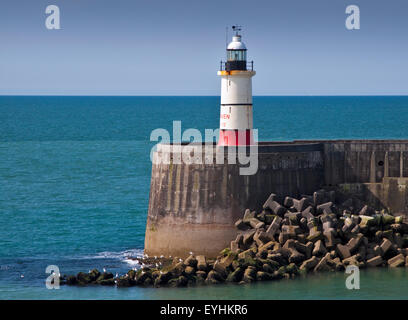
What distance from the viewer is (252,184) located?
38688 millimetres

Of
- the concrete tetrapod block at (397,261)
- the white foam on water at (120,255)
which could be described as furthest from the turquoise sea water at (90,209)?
the concrete tetrapod block at (397,261)

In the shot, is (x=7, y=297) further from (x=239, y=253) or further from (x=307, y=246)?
(x=307, y=246)

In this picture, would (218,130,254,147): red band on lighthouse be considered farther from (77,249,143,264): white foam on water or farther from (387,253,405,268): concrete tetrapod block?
(387,253,405,268): concrete tetrapod block

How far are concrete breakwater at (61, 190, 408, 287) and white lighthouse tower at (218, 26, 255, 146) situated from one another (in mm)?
3067

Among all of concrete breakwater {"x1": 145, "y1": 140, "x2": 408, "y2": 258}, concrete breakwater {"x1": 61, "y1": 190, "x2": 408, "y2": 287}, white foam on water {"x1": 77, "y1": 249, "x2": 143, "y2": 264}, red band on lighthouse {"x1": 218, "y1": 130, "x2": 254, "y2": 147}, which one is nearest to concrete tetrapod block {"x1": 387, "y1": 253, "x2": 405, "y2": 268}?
concrete breakwater {"x1": 61, "y1": 190, "x2": 408, "y2": 287}

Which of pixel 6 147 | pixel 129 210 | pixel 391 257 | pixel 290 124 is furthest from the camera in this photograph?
pixel 290 124

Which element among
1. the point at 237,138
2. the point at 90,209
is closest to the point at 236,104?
the point at 237,138

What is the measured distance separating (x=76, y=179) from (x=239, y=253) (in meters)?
40.4

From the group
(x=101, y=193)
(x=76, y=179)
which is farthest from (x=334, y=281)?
(x=76, y=179)

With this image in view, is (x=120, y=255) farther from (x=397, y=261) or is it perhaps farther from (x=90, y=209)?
(x=90, y=209)

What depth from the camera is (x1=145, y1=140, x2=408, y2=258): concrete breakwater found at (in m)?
38.5

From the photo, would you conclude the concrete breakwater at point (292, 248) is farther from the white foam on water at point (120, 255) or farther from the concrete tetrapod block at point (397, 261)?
the white foam on water at point (120, 255)

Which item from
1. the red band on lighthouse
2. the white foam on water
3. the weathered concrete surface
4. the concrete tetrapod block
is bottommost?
the white foam on water

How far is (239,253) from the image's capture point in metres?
36.4
